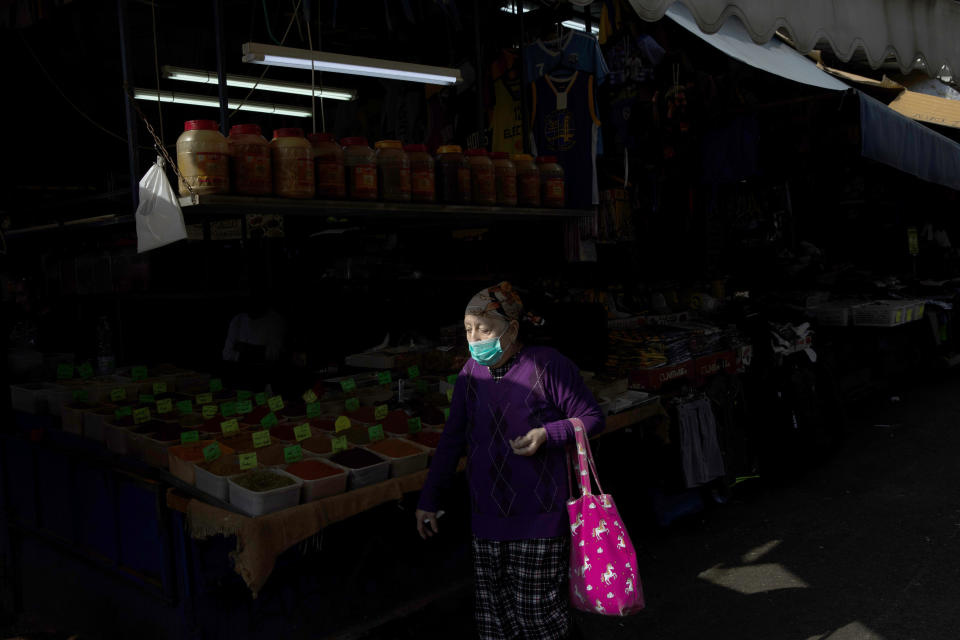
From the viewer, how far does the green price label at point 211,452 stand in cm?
336

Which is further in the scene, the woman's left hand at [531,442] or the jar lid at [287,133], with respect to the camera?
the jar lid at [287,133]

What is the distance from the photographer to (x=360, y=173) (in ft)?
12.4

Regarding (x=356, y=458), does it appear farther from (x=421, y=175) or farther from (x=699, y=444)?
(x=699, y=444)

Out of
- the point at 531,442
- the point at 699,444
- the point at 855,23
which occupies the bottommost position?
the point at 699,444

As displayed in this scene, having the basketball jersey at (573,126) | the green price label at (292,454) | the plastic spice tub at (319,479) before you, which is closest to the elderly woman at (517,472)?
the plastic spice tub at (319,479)

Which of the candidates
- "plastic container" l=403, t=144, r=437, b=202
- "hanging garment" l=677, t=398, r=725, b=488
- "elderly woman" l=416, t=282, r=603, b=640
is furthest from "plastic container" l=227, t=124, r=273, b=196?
"hanging garment" l=677, t=398, r=725, b=488

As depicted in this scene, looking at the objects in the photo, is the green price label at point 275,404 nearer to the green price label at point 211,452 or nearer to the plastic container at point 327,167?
the green price label at point 211,452

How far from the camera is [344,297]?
7.42 meters

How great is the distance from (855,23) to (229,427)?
4091 mm

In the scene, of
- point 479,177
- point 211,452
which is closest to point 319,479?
point 211,452

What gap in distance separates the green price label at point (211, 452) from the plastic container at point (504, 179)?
2088 mm

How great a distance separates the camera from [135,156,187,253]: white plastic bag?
3240 millimetres

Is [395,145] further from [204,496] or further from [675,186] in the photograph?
[675,186]

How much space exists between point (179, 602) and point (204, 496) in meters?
0.51
